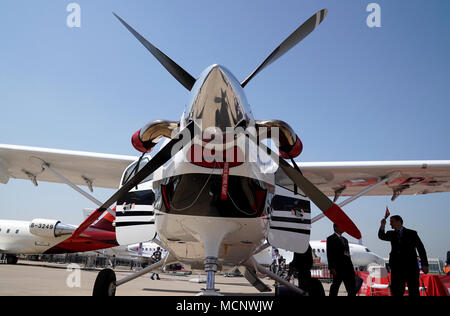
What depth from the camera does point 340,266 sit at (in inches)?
269

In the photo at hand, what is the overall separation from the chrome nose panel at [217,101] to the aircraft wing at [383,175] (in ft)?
15.5

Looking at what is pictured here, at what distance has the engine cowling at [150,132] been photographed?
15.5 feet

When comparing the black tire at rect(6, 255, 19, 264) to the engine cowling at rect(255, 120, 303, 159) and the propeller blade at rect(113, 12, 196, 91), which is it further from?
the engine cowling at rect(255, 120, 303, 159)

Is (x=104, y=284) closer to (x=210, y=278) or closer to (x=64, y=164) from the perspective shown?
(x=210, y=278)

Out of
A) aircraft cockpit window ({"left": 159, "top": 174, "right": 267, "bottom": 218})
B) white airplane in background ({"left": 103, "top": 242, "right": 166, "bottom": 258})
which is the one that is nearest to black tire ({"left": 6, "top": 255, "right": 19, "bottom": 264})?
white airplane in background ({"left": 103, "top": 242, "right": 166, "bottom": 258})

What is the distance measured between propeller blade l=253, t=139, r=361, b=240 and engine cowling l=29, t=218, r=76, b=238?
2517 centimetres

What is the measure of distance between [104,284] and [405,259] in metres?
5.41

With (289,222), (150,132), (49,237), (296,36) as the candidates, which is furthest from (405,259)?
(49,237)

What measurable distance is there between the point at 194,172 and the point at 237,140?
75 cm

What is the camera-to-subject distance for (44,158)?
882 cm

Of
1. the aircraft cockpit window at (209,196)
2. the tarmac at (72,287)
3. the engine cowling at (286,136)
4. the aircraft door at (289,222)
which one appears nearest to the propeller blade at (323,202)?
the engine cowling at (286,136)

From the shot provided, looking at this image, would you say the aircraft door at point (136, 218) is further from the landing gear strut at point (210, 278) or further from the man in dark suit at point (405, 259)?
the man in dark suit at point (405, 259)

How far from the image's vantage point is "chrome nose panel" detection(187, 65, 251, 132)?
3.79 m
